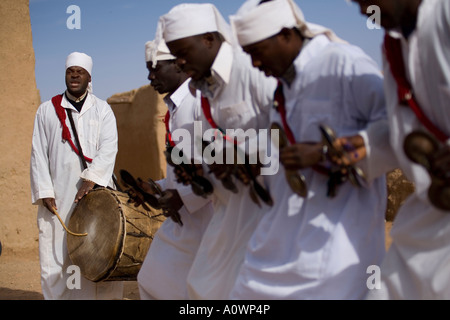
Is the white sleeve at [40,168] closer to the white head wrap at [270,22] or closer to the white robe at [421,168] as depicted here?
the white head wrap at [270,22]

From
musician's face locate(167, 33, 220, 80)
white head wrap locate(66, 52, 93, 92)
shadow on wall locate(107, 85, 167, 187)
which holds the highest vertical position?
musician's face locate(167, 33, 220, 80)

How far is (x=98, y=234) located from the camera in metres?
6.75

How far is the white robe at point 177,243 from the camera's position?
18.8ft

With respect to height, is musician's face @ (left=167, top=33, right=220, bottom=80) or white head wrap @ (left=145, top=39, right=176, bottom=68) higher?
musician's face @ (left=167, top=33, right=220, bottom=80)

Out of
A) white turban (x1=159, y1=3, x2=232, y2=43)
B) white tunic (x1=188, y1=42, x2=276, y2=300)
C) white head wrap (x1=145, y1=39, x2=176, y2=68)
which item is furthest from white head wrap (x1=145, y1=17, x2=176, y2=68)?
white tunic (x1=188, y1=42, x2=276, y2=300)

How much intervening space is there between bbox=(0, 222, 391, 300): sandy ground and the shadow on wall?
442cm

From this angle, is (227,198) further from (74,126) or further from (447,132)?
(74,126)

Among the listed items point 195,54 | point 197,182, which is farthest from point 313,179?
point 195,54

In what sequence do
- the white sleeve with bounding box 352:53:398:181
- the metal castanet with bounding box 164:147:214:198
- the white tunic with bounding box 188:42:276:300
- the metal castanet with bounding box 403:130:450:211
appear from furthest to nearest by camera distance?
the metal castanet with bounding box 164:147:214:198, the white tunic with bounding box 188:42:276:300, the white sleeve with bounding box 352:53:398:181, the metal castanet with bounding box 403:130:450:211

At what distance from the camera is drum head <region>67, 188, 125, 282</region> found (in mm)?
6594

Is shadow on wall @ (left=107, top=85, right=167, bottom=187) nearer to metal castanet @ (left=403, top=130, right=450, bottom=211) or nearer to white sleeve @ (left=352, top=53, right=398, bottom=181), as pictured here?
white sleeve @ (left=352, top=53, right=398, bottom=181)

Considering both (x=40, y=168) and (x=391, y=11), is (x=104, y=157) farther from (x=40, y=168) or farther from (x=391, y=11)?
(x=391, y=11)

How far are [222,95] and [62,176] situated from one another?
10.3 feet
